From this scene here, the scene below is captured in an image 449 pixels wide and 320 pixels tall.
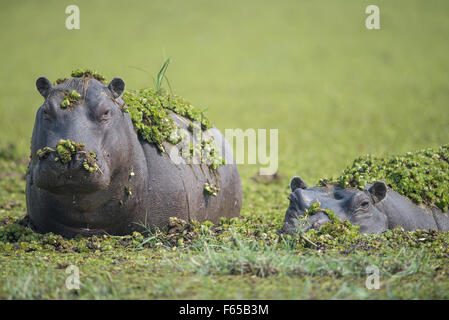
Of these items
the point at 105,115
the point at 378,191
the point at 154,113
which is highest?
the point at 154,113

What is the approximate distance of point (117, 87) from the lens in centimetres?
686

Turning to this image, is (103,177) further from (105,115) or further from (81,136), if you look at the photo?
(105,115)

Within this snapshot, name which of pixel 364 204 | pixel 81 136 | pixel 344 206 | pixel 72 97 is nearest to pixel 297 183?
pixel 344 206

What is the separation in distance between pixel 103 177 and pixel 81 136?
0.44 meters

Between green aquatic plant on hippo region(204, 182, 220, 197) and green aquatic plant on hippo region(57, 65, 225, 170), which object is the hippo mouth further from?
green aquatic plant on hippo region(204, 182, 220, 197)

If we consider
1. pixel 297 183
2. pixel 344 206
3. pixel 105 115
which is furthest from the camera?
pixel 297 183

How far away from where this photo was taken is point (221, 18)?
34594 mm

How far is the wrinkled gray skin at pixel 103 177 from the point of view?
6281 millimetres

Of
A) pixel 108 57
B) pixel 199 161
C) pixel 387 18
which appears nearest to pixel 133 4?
pixel 108 57

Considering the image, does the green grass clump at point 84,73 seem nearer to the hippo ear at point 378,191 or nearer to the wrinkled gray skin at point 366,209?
the wrinkled gray skin at point 366,209

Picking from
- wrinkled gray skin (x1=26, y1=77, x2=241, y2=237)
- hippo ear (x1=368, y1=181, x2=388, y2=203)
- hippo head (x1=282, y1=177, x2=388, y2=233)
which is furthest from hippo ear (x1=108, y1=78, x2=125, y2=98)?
hippo ear (x1=368, y1=181, x2=388, y2=203)

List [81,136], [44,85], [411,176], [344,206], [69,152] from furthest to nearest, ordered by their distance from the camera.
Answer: [411,176] < [344,206] < [44,85] < [81,136] < [69,152]

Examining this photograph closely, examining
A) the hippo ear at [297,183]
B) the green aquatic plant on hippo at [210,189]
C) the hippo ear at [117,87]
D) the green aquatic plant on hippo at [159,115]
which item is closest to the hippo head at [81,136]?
the hippo ear at [117,87]
